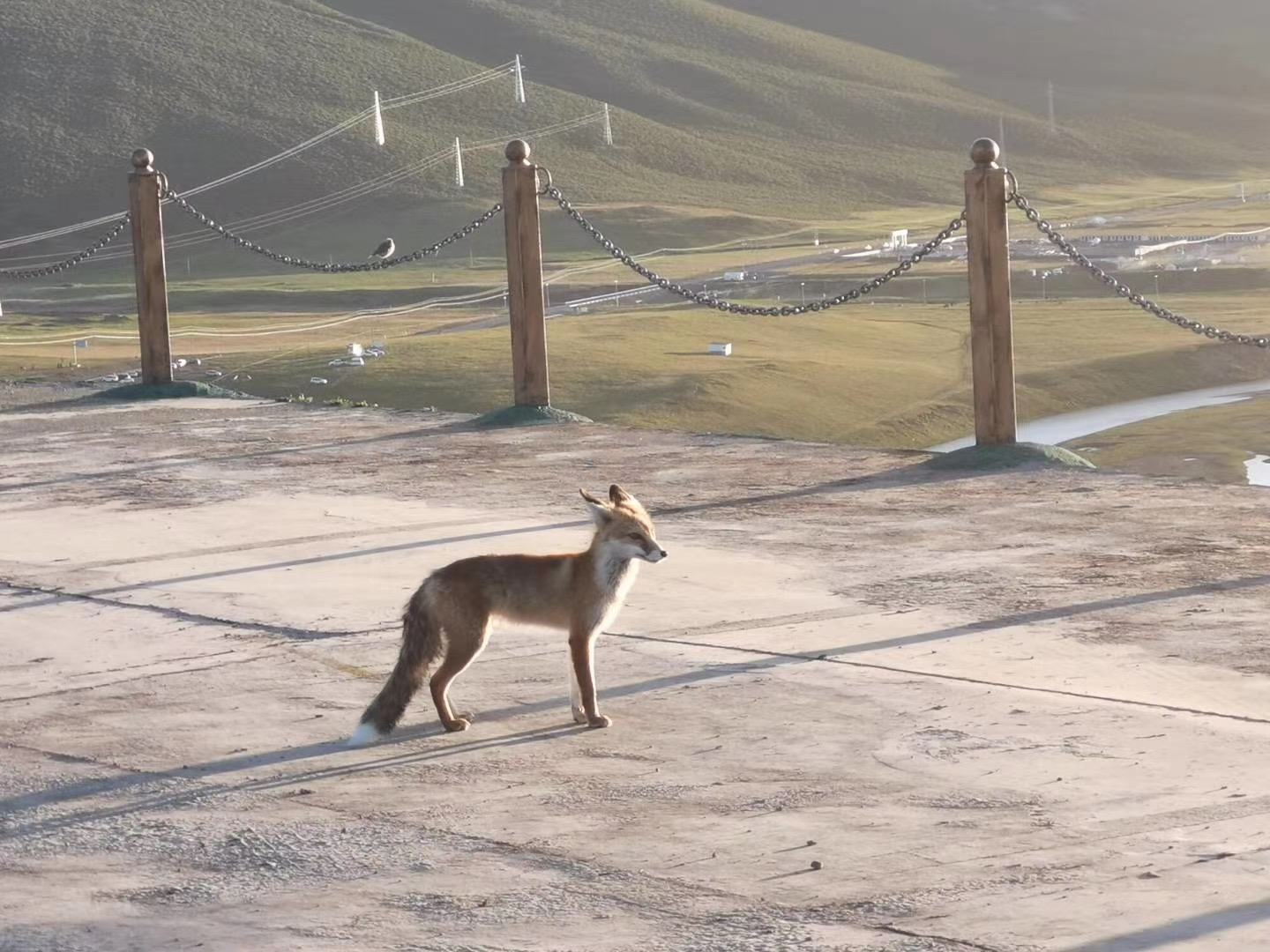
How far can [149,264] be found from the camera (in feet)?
53.1

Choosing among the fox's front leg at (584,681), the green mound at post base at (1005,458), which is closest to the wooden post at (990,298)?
the green mound at post base at (1005,458)

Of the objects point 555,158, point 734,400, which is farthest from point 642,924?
point 555,158

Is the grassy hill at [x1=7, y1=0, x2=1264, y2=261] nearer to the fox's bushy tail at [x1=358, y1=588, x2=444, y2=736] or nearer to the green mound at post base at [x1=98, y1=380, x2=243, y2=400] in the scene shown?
the green mound at post base at [x1=98, y1=380, x2=243, y2=400]

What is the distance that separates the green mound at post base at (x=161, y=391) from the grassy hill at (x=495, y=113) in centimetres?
9031

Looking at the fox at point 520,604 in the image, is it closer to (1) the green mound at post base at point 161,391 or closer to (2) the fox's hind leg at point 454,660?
(2) the fox's hind leg at point 454,660

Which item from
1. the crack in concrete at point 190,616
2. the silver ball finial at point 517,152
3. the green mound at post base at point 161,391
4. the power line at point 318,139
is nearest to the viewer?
the crack in concrete at point 190,616

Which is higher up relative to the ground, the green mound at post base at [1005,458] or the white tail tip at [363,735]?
the green mound at post base at [1005,458]

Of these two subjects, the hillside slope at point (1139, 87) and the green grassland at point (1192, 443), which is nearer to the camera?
the green grassland at point (1192, 443)

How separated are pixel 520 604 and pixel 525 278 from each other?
767 cm

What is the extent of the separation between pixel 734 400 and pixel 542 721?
1372 inches

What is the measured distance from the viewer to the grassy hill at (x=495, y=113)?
122m

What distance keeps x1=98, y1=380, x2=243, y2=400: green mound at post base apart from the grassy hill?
296 ft

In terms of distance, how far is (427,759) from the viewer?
6410 mm

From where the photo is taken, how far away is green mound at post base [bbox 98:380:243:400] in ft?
53.2
